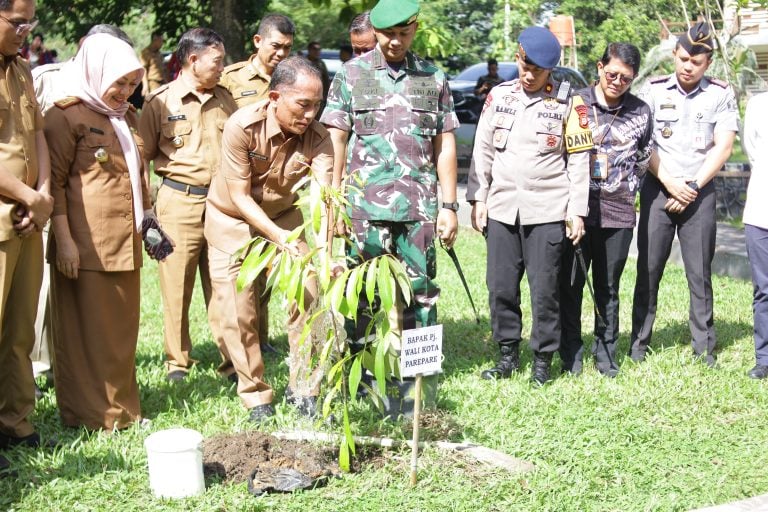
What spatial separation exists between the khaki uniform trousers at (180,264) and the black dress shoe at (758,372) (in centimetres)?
325

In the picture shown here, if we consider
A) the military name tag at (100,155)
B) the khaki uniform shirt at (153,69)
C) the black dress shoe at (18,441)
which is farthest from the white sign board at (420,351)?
the khaki uniform shirt at (153,69)

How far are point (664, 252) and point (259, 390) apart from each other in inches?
115

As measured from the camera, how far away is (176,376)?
20.5 feet

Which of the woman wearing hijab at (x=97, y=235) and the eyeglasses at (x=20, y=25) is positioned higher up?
the eyeglasses at (x=20, y=25)

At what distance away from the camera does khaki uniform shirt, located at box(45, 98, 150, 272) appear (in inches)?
193

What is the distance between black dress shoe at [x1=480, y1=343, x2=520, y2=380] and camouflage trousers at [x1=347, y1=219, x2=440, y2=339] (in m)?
0.93

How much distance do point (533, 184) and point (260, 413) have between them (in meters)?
2.07

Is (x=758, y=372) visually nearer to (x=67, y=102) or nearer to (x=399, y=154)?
Result: (x=399, y=154)

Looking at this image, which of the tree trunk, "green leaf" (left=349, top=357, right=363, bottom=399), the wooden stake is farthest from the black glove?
the tree trunk

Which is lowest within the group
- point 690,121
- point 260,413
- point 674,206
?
point 260,413

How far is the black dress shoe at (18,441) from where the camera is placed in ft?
16.0

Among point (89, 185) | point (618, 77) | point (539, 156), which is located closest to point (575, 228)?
point (539, 156)

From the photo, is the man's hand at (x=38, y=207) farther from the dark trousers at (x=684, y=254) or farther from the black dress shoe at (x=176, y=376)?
the dark trousers at (x=684, y=254)

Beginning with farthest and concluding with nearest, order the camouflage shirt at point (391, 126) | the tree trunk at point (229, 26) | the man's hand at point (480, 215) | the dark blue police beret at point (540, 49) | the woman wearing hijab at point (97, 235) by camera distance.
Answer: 1. the tree trunk at point (229, 26)
2. the man's hand at point (480, 215)
3. the dark blue police beret at point (540, 49)
4. the camouflage shirt at point (391, 126)
5. the woman wearing hijab at point (97, 235)
